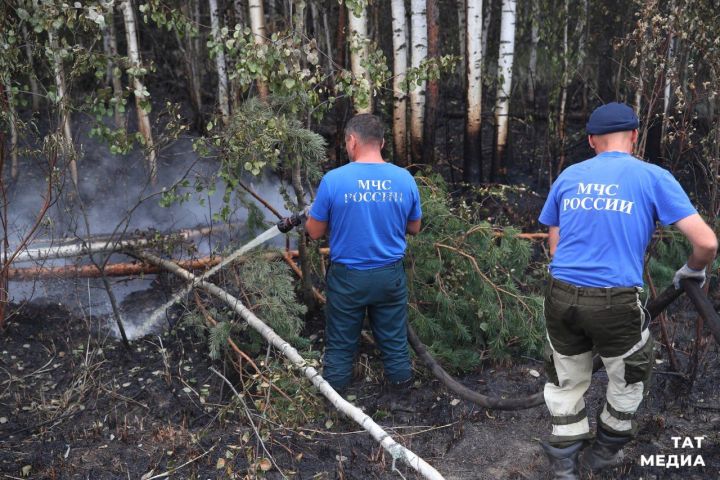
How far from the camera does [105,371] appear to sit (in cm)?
549

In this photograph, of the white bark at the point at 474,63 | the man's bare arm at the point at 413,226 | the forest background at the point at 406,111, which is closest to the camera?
the man's bare arm at the point at 413,226

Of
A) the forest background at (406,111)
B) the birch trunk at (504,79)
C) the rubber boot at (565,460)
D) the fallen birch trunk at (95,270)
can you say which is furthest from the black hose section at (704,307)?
the birch trunk at (504,79)

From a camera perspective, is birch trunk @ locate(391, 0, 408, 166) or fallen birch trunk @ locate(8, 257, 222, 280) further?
birch trunk @ locate(391, 0, 408, 166)

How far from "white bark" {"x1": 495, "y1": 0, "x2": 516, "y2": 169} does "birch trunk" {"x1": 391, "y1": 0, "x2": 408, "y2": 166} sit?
126 centimetres

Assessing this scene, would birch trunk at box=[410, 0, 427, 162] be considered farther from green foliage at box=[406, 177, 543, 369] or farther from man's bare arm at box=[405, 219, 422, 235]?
man's bare arm at box=[405, 219, 422, 235]

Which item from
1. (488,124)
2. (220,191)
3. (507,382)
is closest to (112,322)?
(220,191)

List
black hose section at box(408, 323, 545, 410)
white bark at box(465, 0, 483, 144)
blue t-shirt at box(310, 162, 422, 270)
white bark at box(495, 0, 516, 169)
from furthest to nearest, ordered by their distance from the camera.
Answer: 1. white bark at box(495, 0, 516, 169)
2. white bark at box(465, 0, 483, 144)
3. blue t-shirt at box(310, 162, 422, 270)
4. black hose section at box(408, 323, 545, 410)

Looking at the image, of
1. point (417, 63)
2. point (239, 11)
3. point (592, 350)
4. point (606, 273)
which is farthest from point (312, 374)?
point (239, 11)

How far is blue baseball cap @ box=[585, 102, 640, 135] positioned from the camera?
3.48 metres

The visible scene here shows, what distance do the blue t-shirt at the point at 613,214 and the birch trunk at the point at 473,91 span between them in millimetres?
4951

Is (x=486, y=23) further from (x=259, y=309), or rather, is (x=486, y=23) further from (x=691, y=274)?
(x=691, y=274)

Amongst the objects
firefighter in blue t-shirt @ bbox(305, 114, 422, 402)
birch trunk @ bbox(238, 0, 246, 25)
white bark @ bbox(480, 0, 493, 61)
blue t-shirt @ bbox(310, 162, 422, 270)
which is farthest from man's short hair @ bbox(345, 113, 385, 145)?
white bark @ bbox(480, 0, 493, 61)

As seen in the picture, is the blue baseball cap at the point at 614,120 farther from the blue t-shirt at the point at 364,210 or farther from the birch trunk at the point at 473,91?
the birch trunk at the point at 473,91

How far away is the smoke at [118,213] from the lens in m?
6.28
